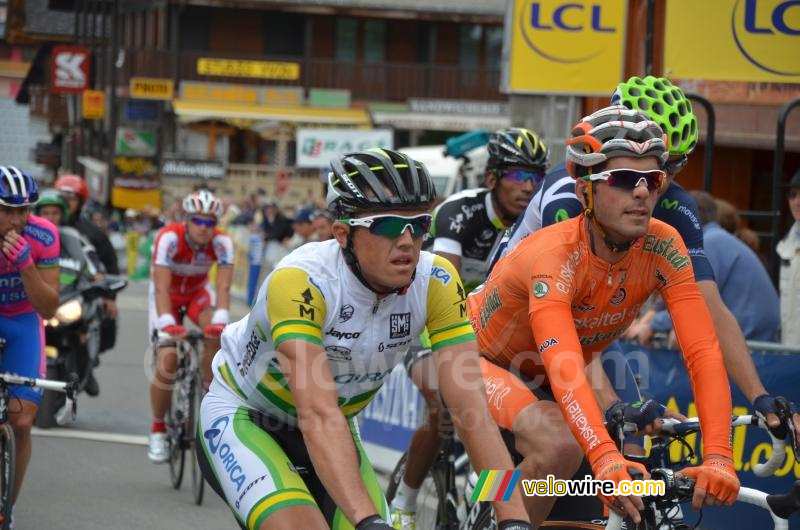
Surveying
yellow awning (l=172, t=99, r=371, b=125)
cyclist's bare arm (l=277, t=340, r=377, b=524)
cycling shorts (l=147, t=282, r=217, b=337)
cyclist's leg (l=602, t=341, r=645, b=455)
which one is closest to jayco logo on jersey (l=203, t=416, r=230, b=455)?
cyclist's bare arm (l=277, t=340, r=377, b=524)

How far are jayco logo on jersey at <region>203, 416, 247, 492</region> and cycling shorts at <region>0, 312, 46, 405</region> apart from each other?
3225mm

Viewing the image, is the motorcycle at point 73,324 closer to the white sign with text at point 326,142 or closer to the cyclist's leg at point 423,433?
the cyclist's leg at point 423,433

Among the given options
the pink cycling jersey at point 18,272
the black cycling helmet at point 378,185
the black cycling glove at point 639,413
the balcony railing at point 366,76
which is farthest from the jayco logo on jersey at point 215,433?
the balcony railing at point 366,76

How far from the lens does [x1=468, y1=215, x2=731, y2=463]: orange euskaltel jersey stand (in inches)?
170

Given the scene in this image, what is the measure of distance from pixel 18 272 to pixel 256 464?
12.1 ft

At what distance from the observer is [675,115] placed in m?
5.16

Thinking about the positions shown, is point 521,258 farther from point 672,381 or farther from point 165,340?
point 165,340

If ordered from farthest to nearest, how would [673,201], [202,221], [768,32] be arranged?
[202,221], [768,32], [673,201]

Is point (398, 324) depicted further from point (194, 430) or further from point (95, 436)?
point (95, 436)

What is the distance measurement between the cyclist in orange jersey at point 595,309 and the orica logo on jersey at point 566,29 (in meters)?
6.54

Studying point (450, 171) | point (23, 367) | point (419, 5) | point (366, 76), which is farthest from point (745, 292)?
point (366, 76)

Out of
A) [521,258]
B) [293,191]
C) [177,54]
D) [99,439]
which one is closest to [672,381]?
[521,258]

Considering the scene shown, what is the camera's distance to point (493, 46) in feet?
177

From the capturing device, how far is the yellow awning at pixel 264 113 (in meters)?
48.6
